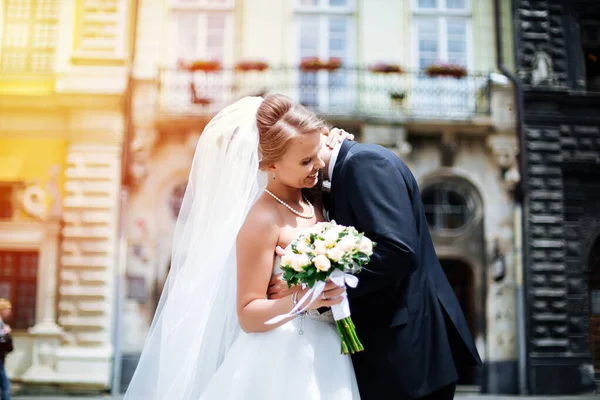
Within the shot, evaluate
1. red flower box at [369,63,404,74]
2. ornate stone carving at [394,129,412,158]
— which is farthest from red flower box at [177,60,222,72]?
ornate stone carving at [394,129,412,158]

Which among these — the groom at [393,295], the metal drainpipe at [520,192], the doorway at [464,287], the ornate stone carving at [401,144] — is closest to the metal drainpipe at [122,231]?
the ornate stone carving at [401,144]

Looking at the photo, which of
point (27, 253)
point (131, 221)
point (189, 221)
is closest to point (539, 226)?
point (131, 221)

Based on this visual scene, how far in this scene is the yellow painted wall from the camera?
12.8 metres

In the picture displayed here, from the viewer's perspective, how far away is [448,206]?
45.0ft

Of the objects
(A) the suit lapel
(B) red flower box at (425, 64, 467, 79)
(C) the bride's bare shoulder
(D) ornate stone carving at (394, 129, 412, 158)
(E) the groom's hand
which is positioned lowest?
(C) the bride's bare shoulder

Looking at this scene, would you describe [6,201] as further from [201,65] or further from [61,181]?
[201,65]

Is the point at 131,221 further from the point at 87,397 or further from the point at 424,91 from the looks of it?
the point at 424,91

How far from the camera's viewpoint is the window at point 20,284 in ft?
41.6

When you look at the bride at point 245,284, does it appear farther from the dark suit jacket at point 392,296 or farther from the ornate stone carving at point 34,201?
the ornate stone carving at point 34,201

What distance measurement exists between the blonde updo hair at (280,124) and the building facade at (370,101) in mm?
10063

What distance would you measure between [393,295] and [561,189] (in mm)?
11267

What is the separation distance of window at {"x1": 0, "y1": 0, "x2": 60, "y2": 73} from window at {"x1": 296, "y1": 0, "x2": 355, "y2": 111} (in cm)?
498

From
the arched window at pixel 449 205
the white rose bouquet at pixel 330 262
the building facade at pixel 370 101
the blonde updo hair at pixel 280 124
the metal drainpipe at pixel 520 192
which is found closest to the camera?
the white rose bouquet at pixel 330 262

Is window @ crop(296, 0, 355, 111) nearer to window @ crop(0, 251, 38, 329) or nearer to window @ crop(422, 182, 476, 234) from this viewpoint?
window @ crop(422, 182, 476, 234)
